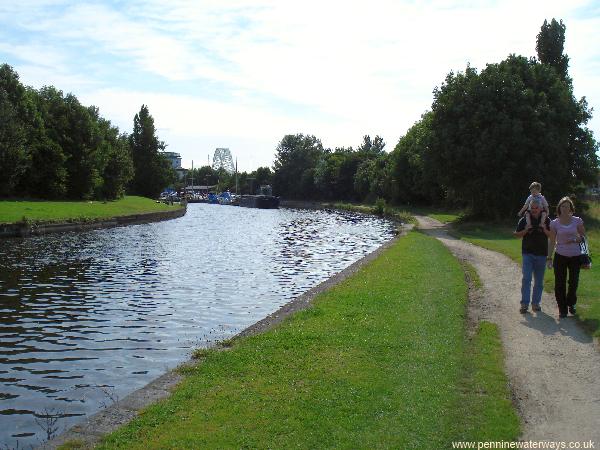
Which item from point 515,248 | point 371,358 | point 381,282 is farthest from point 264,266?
point 371,358

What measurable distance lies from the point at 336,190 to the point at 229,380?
4929 inches

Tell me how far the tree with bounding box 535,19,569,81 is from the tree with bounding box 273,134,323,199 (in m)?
99.5

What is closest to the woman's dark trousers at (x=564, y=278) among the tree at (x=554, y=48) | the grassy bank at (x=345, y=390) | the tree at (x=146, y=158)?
the grassy bank at (x=345, y=390)

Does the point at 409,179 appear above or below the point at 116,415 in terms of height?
above

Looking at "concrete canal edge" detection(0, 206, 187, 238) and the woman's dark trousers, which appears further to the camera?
"concrete canal edge" detection(0, 206, 187, 238)

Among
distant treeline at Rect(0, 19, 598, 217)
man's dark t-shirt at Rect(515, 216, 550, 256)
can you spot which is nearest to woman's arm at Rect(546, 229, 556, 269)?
man's dark t-shirt at Rect(515, 216, 550, 256)

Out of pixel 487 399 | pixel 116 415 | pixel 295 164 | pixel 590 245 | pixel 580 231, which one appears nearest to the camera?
pixel 487 399

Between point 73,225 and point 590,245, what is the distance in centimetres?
3625

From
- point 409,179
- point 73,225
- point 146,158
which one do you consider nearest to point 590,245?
point 73,225

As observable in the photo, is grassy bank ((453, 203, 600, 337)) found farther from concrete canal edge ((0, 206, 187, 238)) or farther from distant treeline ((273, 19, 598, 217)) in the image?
concrete canal edge ((0, 206, 187, 238))

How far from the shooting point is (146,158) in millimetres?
114875

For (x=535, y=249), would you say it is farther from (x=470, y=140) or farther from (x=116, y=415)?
(x=470, y=140)

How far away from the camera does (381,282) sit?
1736 cm

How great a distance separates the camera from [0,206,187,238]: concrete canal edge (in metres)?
38.7
